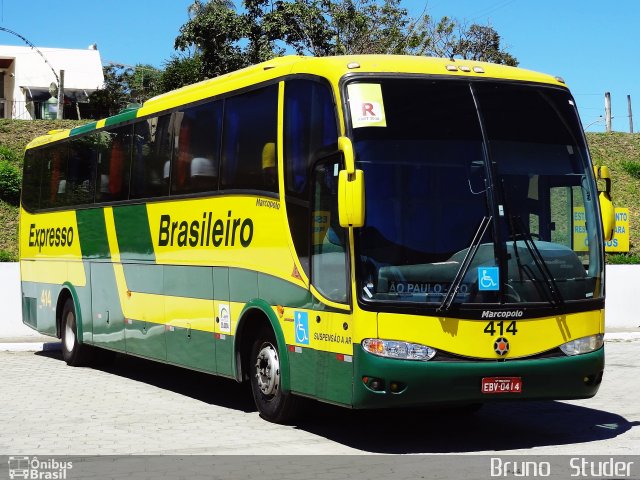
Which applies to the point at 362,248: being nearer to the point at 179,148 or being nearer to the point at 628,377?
the point at 179,148

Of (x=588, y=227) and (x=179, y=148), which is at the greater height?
(x=179, y=148)

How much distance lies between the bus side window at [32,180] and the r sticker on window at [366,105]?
35.5ft

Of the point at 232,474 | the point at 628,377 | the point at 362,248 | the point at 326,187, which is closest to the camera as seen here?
the point at 232,474

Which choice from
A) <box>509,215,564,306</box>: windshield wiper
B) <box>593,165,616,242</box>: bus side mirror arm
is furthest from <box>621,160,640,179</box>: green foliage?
<box>509,215,564,306</box>: windshield wiper

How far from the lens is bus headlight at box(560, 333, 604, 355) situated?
10086 millimetres

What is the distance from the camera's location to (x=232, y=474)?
8.68m

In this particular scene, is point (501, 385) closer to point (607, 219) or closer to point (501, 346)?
point (501, 346)

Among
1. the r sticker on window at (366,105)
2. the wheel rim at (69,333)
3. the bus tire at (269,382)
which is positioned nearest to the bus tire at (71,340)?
the wheel rim at (69,333)

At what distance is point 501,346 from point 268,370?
8.72 feet

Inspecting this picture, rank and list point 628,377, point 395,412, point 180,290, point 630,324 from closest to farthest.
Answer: point 395,412 → point 180,290 → point 628,377 → point 630,324

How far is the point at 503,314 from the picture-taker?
9742mm

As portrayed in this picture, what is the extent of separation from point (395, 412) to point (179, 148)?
4110 millimetres

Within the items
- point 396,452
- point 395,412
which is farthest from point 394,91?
point 395,412

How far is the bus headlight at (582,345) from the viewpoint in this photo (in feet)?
33.1
